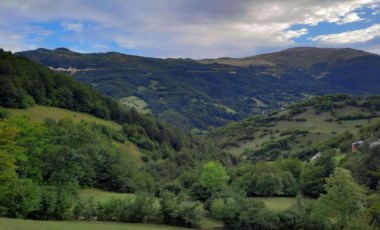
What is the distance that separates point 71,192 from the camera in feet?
196

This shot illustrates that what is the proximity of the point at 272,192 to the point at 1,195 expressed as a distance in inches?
2321

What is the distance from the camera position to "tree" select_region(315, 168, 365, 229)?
5978 centimetres

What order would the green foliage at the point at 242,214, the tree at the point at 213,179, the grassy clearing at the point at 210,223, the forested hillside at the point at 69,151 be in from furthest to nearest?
the tree at the point at 213,179, the grassy clearing at the point at 210,223, the green foliage at the point at 242,214, the forested hillside at the point at 69,151

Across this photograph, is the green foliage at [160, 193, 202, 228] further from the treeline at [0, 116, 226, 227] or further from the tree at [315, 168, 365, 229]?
the tree at [315, 168, 365, 229]

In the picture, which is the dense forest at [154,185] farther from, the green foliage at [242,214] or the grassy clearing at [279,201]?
the grassy clearing at [279,201]

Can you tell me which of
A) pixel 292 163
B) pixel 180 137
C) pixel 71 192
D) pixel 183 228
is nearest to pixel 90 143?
pixel 71 192

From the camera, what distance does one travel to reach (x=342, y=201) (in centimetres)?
6012

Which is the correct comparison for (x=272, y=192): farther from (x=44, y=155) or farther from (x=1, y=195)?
(x=1, y=195)

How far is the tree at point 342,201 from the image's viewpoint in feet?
196

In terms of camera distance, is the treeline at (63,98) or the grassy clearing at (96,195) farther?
the treeline at (63,98)

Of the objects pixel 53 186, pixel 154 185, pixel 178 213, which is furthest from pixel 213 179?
pixel 53 186

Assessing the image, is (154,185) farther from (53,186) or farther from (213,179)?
(53,186)

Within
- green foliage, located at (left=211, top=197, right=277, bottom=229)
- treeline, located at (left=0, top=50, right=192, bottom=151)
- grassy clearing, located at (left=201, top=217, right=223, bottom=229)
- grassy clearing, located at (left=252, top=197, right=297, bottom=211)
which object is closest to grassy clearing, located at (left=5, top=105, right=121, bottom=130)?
treeline, located at (left=0, top=50, right=192, bottom=151)

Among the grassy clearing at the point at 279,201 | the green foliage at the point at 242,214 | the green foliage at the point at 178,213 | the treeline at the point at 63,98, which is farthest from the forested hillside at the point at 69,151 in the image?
the grassy clearing at the point at 279,201
